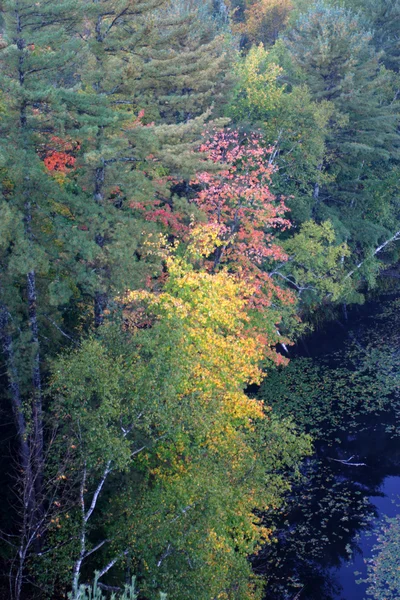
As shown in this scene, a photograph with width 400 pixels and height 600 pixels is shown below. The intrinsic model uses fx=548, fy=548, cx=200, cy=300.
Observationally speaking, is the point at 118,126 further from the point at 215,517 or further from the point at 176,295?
the point at 215,517

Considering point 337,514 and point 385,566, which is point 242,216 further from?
point 385,566

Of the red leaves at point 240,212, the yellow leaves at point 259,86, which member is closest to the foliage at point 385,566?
the red leaves at point 240,212

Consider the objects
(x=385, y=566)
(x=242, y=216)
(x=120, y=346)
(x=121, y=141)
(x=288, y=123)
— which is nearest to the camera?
(x=120, y=346)

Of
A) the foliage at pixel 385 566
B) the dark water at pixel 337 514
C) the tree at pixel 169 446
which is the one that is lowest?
the dark water at pixel 337 514

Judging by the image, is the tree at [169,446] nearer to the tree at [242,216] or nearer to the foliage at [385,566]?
the foliage at [385,566]

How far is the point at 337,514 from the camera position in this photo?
1975 cm

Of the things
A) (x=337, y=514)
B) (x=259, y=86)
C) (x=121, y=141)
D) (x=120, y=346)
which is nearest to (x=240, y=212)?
(x=121, y=141)

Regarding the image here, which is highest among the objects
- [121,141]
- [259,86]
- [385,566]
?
[121,141]

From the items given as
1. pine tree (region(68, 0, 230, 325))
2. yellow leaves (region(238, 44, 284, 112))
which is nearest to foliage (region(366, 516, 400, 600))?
pine tree (region(68, 0, 230, 325))

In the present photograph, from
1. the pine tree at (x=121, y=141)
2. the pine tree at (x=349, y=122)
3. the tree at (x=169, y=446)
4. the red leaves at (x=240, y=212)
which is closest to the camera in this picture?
the tree at (x=169, y=446)

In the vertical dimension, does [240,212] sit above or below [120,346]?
above

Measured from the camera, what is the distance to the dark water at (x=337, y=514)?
17.2 metres

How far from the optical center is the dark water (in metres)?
17.2

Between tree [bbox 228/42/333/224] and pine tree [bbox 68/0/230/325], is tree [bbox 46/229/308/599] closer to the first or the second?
pine tree [bbox 68/0/230/325]
